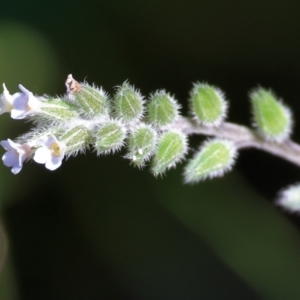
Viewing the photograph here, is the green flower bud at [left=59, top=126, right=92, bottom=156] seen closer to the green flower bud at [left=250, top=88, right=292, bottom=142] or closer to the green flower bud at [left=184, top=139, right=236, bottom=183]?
the green flower bud at [left=184, top=139, right=236, bottom=183]

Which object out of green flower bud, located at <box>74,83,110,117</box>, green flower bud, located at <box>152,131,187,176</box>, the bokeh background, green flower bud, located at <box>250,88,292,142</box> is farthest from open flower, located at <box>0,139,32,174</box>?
the bokeh background

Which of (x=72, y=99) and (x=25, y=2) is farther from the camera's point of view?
(x=25, y=2)

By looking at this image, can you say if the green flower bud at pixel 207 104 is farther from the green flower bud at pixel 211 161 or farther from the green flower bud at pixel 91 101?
the green flower bud at pixel 91 101

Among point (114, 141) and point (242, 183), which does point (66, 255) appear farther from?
point (114, 141)

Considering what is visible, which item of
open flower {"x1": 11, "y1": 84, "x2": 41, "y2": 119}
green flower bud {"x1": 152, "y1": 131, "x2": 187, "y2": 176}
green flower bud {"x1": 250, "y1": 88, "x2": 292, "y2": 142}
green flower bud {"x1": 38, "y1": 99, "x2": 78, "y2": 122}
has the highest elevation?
open flower {"x1": 11, "y1": 84, "x2": 41, "y2": 119}

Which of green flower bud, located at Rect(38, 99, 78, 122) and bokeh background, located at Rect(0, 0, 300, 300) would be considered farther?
bokeh background, located at Rect(0, 0, 300, 300)

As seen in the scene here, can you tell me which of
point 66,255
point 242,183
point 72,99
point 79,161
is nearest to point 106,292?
point 66,255

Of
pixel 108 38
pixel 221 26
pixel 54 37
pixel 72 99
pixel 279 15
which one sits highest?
pixel 54 37
